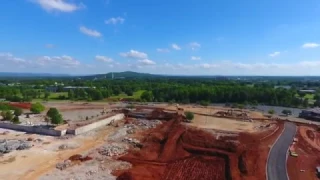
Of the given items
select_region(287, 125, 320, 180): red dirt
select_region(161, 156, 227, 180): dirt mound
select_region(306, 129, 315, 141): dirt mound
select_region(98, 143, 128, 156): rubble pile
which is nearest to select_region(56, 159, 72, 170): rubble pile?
select_region(98, 143, 128, 156): rubble pile

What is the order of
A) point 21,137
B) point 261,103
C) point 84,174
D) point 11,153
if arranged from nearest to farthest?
point 84,174 < point 11,153 < point 21,137 < point 261,103

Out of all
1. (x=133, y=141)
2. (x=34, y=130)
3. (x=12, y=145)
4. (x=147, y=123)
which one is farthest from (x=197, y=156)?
(x=34, y=130)

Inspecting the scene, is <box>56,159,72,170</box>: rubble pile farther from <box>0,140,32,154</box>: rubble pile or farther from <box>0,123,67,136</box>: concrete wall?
<box>0,123,67,136</box>: concrete wall

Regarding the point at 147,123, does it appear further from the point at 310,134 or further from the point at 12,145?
the point at 310,134

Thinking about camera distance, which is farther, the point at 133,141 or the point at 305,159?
the point at 133,141

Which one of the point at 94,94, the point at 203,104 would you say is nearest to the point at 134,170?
the point at 203,104

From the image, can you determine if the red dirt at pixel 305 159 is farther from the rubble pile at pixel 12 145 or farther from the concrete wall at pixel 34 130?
the rubble pile at pixel 12 145

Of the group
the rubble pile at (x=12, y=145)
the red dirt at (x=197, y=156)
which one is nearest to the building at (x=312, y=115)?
the red dirt at (x=197, y=156)

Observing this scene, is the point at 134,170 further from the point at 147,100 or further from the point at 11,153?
the point at 147,100
